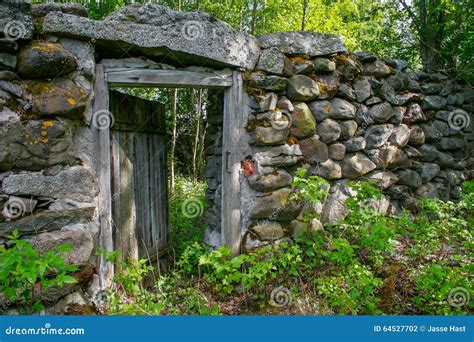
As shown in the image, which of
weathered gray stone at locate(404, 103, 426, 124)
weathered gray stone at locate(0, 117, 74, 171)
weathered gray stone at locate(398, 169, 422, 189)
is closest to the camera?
weathered gray stone at locate(0, 117, 74, 171)

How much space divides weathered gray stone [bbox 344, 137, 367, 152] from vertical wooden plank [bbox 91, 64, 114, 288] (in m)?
2.36

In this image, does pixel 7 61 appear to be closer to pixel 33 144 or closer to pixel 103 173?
pixel 33 144

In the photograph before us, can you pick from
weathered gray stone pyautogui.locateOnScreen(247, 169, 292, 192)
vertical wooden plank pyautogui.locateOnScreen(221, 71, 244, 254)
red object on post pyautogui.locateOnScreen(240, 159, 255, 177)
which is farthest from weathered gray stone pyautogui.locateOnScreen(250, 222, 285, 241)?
red object on post pyautogui.locateOnScreen(240, 159, 255, 177)

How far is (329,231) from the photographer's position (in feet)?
11.7

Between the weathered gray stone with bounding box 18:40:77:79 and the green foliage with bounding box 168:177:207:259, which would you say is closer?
the weathered gray stone with bounding box 18:40:77:79

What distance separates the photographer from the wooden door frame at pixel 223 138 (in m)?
2.78

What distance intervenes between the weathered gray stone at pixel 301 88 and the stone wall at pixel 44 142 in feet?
5.80

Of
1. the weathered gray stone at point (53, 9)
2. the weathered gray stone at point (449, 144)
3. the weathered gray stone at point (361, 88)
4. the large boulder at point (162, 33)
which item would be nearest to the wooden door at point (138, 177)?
the large boulder at point (162, 33)

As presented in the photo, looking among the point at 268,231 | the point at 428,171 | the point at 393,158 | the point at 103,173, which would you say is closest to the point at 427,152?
the point at 428,171

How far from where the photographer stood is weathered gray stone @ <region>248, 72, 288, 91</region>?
10.5 feet

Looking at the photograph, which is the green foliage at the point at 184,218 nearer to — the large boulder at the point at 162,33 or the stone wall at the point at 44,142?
the stone wall at the point at 44,142

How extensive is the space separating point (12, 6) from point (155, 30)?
3.18 feet

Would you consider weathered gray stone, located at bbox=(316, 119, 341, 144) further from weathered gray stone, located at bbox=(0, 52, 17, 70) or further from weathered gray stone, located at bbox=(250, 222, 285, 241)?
weathered gray stone, located at bbox=(0, 52, 17, 70)

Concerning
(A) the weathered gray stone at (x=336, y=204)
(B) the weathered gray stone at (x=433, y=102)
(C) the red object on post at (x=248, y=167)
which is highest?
(B) the weathered gray stone at (x=433, y=102)
